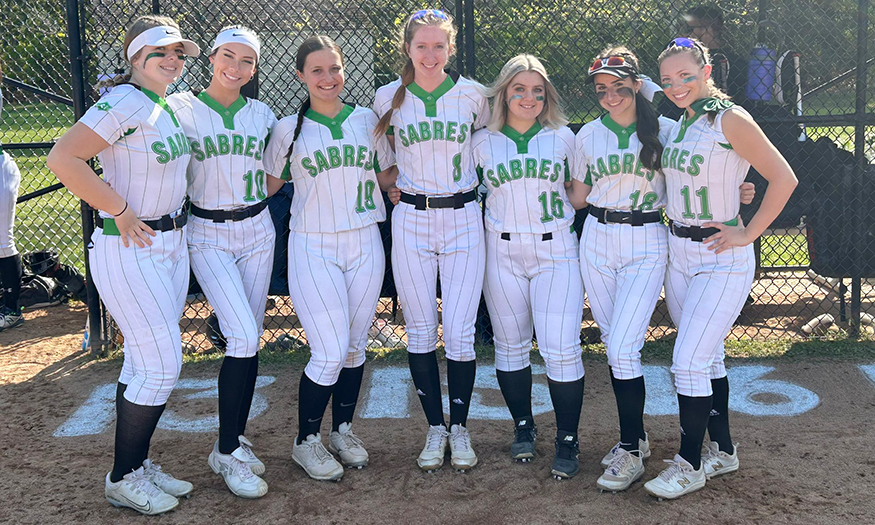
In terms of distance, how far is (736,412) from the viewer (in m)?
4.09

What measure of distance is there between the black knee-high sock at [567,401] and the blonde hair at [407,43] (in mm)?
1335

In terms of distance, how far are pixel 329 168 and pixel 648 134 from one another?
4.34 feet

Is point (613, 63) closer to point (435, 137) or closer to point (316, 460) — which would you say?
point (435, 137)

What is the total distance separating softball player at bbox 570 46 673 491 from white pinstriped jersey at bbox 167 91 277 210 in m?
1.41

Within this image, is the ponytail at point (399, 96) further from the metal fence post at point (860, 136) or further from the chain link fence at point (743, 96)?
the metal fence post at point (860, 136)

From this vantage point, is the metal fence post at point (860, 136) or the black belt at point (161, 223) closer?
the black belt at point (161, 223)

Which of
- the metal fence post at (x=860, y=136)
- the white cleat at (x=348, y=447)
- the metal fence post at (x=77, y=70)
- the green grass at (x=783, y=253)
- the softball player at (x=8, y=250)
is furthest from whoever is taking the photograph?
the green grass at (x=783, y=253)

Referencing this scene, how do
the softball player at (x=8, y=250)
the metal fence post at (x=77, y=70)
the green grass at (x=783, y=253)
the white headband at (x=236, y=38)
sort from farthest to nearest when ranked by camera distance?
1. the green grass at (x=783, y=253)
2. the softball player at (x=8, y=250)
3. the metal fence post at (x=77, y=70)
4. the white headband at (x=236, y=38)

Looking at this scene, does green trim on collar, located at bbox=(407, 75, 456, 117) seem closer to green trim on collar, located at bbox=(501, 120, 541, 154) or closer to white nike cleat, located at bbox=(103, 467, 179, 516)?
green trim on collar, located at bbox=(501, 120, 541, 154)

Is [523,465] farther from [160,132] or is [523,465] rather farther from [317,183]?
[160,132]

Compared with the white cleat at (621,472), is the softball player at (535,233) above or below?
above

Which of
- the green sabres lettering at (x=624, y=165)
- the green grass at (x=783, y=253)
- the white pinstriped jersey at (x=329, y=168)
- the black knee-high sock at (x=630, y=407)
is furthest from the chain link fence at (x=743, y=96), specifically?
the black knee-high sock at (x=630, y=407)

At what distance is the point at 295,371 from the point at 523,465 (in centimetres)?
186

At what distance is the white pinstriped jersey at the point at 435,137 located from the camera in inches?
134
